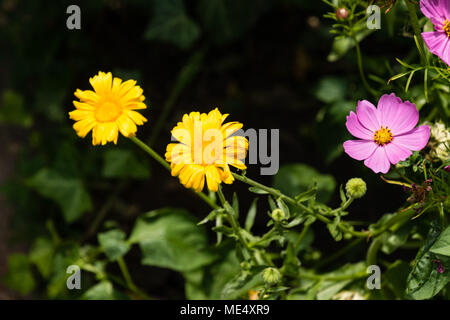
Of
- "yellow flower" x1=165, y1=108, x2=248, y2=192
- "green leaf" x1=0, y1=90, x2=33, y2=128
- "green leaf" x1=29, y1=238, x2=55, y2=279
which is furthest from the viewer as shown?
"green leaf" x1=0, y1=90, x2=33, y2=128

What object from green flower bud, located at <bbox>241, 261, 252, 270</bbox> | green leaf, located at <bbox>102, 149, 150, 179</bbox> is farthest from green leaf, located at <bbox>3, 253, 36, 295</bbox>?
green flower bud, located at <bbox>241, 261, 252, 270</bbox>

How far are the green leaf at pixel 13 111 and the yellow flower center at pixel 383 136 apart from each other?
4.56 ft

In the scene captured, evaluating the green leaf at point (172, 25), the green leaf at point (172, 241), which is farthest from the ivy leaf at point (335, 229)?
the green leaf at point (172, 25)

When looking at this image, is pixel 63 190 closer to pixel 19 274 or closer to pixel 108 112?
pixel 19 274

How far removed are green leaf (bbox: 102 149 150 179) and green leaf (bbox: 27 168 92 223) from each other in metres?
0.10

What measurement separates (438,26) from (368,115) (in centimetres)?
21

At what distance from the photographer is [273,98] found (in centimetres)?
192

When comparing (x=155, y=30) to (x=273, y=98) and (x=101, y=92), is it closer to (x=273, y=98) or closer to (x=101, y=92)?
(x=273, y=98)

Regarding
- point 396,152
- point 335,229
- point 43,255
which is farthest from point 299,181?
point 43,255

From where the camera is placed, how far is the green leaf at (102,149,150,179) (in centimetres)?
176

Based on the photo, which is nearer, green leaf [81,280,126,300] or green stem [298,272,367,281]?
green stem [298,272,367,281]

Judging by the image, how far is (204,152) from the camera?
93cm

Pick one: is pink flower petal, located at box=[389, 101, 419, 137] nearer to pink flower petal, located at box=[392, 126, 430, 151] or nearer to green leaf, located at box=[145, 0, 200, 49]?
pink flower petal, located at box=[392, 126, 430, 151]
